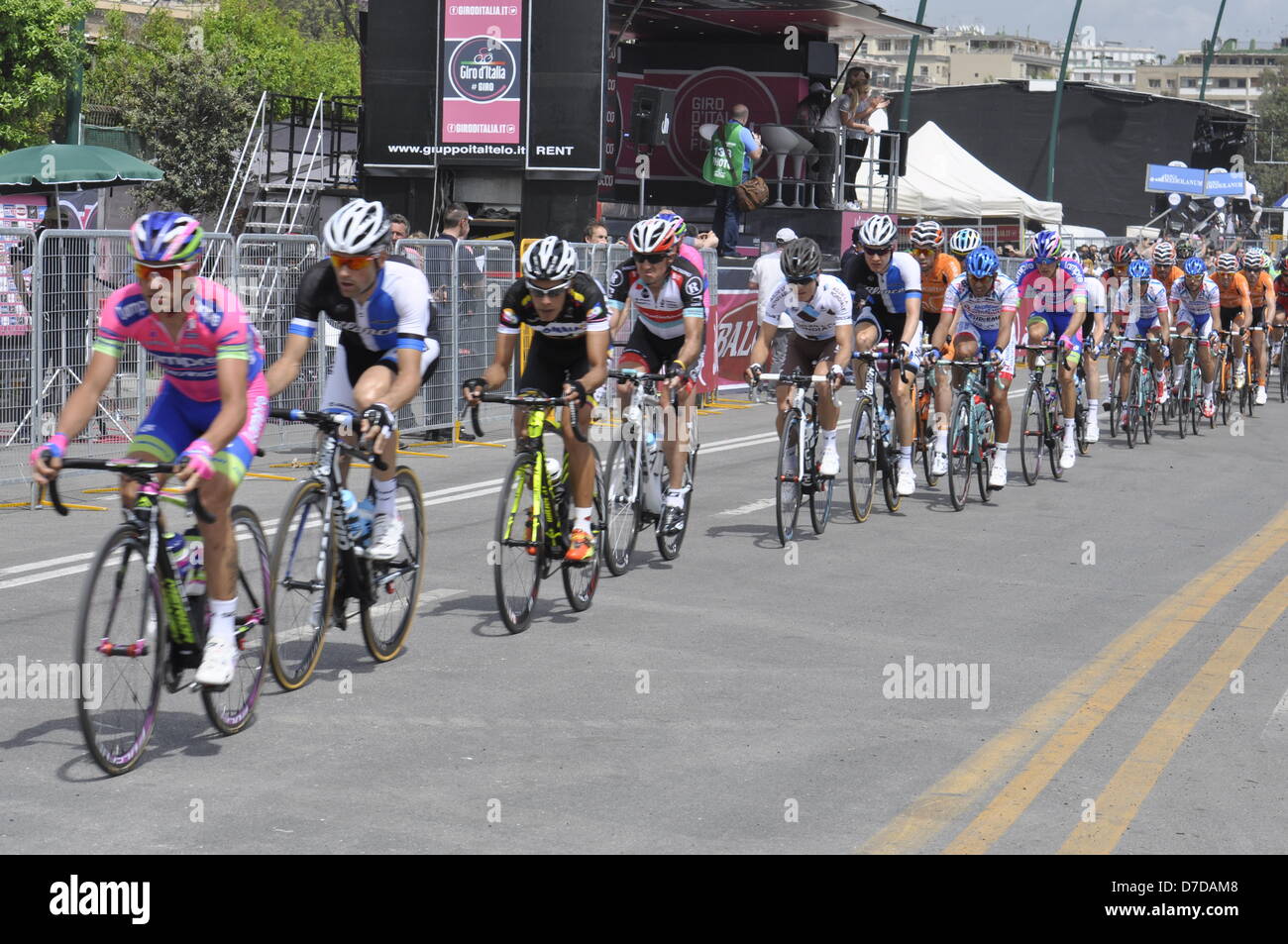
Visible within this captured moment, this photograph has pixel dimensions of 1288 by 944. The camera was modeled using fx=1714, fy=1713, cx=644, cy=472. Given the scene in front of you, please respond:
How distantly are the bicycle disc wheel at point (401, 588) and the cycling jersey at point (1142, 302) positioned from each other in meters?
12.6

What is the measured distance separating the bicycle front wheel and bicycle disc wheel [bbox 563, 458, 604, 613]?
322 mm

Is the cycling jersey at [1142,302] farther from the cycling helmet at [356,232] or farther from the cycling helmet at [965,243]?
the cycling helmet at [356,232]

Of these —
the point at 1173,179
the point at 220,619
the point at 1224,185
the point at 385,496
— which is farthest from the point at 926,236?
the point at 1173,179

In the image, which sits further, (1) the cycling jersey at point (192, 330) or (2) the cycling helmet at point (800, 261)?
(2) the cycling helmet at point (800, 261)

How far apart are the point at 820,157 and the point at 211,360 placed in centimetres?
2525

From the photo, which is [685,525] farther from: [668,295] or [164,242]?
[164,242]

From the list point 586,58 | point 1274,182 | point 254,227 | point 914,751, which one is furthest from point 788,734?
point 1274,182

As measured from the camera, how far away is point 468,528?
11.9 m

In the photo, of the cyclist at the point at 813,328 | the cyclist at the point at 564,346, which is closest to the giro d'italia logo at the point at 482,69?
the cyclist at the point at 813,328

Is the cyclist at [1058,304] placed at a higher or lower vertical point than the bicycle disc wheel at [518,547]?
higher

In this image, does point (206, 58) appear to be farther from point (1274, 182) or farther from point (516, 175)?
point (1274, 182)

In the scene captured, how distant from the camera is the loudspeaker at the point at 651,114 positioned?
29438mm

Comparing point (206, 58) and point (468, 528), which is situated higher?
point (206, 58)

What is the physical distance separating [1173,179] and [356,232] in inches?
2352
